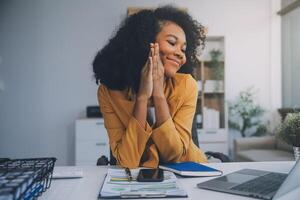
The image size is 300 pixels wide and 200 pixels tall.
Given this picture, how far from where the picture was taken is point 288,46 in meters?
4.32

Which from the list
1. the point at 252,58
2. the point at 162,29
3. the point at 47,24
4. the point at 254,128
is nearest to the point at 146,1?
the point at 47,24

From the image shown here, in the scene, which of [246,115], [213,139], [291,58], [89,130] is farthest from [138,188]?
[291,58]

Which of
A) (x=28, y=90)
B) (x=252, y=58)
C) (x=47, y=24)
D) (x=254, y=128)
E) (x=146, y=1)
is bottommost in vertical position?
(x=254, y=128)

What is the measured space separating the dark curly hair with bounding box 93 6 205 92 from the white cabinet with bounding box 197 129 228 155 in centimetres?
226

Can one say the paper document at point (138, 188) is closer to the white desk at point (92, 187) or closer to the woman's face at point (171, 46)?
the white desk at point (92, 187)

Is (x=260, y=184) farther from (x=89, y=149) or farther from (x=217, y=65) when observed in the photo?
(x=217, y=65)

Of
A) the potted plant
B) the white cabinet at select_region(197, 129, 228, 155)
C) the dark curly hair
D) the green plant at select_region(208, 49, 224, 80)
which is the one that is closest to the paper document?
the potted plant

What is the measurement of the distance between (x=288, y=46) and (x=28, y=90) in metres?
3.43

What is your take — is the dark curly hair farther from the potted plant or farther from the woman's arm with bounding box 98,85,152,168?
the potted plant

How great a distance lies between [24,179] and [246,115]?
383cm

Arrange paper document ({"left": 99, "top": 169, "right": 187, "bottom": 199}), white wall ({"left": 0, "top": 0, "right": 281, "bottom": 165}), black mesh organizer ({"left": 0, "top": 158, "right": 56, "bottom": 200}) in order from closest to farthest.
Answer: black mesh organizer ({"left": 0, "top": 158, "right": 56, "bottom": 200}) → paper document ({"left": 99, "top": 169, "right": 187, "bottom": 199}) → white wall ({"left": 0, "top": 0, "right": 281, "bottom": 165})

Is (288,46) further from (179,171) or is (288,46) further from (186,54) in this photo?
(179,171)

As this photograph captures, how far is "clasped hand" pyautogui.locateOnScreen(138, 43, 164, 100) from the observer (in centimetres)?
145

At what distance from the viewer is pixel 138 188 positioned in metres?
0.85
